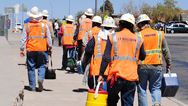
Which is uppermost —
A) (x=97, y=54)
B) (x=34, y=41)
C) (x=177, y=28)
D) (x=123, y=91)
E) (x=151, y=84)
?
(x=34, y=41)

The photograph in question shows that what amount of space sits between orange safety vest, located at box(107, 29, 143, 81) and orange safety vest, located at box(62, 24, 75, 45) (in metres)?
7.28

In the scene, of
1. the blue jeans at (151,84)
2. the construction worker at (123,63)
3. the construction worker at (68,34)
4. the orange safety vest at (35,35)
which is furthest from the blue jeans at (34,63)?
the construction worker at (68,34)

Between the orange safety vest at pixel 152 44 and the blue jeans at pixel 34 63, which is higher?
the orange safety vest at pixel 152 44

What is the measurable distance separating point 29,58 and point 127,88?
3.93 meters

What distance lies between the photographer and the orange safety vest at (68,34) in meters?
12.6

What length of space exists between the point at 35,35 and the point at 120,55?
382 cm

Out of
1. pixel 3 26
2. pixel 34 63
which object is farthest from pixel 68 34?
pixel 3 26

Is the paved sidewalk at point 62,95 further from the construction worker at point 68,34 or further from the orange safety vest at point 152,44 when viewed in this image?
the construction worker at point 68,34

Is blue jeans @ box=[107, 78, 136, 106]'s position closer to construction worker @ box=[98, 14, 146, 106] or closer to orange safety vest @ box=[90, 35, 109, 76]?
construction worker @ box=[98, 14, 146, 106]

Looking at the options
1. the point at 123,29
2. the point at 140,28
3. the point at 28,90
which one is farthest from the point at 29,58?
the point at 123,29

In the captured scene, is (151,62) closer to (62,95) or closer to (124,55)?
(124,55)

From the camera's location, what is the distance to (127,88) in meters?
5.38

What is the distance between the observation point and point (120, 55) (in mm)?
5348

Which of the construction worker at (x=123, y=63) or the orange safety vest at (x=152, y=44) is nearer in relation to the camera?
the construction worker at (x=123, y=63)
